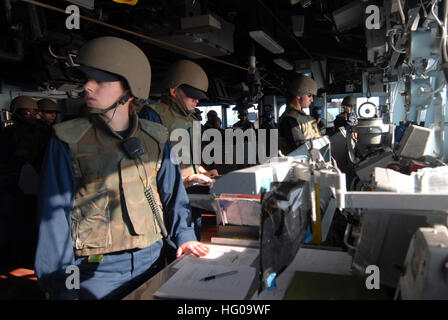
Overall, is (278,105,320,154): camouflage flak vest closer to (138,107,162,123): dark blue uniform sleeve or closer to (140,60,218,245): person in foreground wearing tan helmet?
(140,60,218,245): person in foreground wearing tan helmet

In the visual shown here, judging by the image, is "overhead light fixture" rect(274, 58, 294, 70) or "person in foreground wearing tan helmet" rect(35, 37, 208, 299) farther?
"overhead light fixture" rect(274, 58, 294, 70)

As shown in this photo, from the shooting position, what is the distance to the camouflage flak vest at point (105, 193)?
1437 millimetres

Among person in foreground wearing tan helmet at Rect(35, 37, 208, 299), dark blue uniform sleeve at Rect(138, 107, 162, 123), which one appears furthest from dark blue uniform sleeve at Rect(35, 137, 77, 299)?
dark blue uniform sleeve at Rect(138, 107, 162, 123)

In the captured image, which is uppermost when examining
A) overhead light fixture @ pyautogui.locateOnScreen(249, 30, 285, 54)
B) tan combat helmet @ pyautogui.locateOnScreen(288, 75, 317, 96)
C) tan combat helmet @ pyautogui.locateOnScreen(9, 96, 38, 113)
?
overhead light fixture @ pyautogui.locateOnScreen(249, 30, 285, 54)

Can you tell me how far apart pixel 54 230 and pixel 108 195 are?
0.27 meters

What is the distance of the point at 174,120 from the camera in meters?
2.75

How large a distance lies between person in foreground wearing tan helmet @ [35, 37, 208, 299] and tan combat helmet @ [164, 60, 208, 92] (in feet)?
3.35

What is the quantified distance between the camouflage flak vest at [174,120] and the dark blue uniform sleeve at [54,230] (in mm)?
1311

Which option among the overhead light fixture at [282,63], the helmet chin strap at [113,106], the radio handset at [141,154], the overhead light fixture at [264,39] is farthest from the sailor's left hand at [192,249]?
the overhead light fixture at [282,63]

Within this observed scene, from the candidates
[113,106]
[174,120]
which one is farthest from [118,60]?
[174,120]

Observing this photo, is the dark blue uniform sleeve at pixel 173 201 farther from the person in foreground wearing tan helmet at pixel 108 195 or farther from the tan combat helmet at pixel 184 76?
the tan combat helmet at pixel 184 76

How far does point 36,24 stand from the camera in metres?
3.26

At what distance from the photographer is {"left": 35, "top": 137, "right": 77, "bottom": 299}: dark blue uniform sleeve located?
4.39 ft
